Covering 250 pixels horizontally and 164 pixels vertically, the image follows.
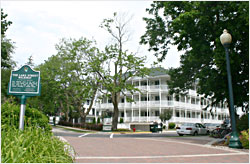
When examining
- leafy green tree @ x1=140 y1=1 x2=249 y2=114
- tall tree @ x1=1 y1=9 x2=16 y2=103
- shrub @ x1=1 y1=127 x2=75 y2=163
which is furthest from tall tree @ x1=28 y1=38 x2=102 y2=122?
shrub @ x1=1 y1=127 x2=75 y2=163

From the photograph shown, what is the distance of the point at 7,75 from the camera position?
3500 centimetres

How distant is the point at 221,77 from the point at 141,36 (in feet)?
27.0


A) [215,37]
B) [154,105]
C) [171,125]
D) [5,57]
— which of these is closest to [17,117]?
[215,37]

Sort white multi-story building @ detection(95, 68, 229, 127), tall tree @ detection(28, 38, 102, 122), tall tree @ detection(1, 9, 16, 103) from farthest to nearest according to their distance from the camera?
white multi-story building @ detection(95, 68, 229, 127) → tall tree @ detection(28, 38, 102, 122) → tall tree @ detection(1, 9, 16, 103)

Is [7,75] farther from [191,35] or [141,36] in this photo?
[191,35]

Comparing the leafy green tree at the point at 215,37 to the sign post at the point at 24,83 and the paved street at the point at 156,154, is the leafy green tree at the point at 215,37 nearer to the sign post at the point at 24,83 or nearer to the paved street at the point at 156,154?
the paved street at the point at 156,154

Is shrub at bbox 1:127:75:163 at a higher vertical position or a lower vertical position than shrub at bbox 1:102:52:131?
lower

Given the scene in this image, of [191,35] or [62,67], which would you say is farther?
[62,67]

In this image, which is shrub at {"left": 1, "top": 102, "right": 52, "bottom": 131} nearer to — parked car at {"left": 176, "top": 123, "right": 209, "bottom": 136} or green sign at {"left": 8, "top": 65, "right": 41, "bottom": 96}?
green sign at {"left": 8, "top": 65, "right": 41, "bottom": 96}

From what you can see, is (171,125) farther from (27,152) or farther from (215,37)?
(27,152)

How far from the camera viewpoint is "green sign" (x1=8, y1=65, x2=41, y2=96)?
710 cm

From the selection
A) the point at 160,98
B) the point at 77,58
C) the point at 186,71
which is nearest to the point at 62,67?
the point at 77,58

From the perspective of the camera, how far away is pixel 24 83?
717cm

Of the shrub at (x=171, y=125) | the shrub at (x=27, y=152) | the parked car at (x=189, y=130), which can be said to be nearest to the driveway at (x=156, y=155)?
the shrub at (x=27, y=152)
